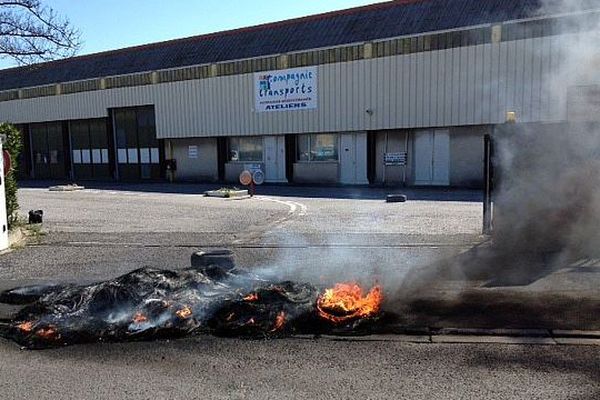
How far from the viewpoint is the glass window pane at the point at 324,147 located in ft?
74.4

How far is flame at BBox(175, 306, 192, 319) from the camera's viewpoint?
5055 millimetres

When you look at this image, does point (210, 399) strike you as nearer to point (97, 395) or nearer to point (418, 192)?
point (97, 395)

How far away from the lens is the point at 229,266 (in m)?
6.73

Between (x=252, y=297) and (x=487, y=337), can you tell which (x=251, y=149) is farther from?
(x=487, y=337)

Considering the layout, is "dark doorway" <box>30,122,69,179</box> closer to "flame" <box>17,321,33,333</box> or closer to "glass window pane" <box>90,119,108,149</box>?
"glass window pane" <box>90,119,108,149</box>

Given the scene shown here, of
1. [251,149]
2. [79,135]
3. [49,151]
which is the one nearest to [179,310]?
[251,149]

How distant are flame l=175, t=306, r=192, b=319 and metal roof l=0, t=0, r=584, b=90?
13.3 metres

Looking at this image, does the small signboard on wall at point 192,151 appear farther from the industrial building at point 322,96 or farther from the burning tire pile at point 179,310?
the burning tire pile at point 179,310

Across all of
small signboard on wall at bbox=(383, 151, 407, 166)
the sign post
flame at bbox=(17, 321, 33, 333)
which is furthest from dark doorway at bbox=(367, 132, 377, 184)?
flame at bbox=(17, 321, 33, 333)

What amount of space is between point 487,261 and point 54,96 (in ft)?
99.9

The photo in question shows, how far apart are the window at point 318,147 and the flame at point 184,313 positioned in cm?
1791

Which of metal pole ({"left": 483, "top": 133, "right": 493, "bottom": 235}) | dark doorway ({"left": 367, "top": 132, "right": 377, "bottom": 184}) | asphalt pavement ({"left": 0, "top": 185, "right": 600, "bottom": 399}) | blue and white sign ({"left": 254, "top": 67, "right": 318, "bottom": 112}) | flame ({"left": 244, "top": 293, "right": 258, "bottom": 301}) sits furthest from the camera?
blue and white sign ({"left": 254, "top": 67, "right": 318, "bottom": 112})

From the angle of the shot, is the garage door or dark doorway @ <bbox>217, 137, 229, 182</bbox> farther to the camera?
dark doorway @ <bbox>217, 137, 229, 182</bbox>

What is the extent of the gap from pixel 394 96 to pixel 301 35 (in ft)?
17.7
